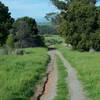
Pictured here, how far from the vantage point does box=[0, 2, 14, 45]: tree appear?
81613mm

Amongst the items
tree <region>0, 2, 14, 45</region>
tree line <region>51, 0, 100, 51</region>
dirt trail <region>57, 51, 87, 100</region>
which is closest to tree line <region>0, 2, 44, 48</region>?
tree <region>0, 2, 14, 45</region>

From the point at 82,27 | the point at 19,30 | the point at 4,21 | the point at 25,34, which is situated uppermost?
the point at 4,21

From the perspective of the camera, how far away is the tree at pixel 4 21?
268ft

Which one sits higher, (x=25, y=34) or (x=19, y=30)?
(x=19, y=30)

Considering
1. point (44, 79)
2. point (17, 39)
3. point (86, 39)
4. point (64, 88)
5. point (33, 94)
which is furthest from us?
point (17, 39)

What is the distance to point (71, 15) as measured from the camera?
69000 millimetres

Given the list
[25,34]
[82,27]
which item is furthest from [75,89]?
[25,34]

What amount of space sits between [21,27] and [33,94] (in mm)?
64394

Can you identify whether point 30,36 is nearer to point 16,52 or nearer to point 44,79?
point 16,52

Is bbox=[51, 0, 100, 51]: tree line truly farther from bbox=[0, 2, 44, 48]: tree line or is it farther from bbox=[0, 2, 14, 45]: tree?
bbox=[0, 2, 14, 45]: tree

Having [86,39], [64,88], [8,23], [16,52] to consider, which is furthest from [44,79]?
[8,23]

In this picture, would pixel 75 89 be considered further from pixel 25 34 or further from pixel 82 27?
pixel 25 34

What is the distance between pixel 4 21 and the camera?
86438mm

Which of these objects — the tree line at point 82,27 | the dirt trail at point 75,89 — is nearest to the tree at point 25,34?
the tree line at point 82,27
